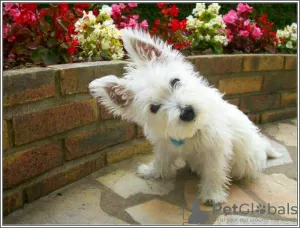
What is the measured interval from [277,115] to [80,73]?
2473 mm

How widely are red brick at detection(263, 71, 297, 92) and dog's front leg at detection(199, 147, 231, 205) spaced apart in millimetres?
1778

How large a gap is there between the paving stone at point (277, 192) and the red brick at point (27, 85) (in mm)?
1507

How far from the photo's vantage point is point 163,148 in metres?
2.21

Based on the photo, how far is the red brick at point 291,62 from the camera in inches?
144

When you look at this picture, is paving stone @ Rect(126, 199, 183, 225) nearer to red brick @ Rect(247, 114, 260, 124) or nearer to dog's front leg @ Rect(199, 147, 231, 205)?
dog's front leg @ Rect(199, 147, 231, 205)

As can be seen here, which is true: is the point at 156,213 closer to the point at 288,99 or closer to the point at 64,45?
the point at 64,45

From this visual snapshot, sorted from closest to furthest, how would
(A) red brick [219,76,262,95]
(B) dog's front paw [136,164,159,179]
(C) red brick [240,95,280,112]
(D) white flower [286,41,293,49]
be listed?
(B) dog's front paw [136,164,159,179]
(A) red brick [219,76,262,95]
(C) red brick [240,95,280,112]
(D) white flower [286,41,293,49]

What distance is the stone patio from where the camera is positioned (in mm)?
1889

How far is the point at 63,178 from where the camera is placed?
225 centimetres

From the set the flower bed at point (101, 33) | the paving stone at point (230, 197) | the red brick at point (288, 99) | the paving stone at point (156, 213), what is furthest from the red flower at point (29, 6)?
the red brick at point (288, 99)

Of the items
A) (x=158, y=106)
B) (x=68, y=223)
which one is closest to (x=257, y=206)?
(x=158, y=106)

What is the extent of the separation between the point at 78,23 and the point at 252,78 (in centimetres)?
187

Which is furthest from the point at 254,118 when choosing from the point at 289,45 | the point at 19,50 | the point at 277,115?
the point at 19,50

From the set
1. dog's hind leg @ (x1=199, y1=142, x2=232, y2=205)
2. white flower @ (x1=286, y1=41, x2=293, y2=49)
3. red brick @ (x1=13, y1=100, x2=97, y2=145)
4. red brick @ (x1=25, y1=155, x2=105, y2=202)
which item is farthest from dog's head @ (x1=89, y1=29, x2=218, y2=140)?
white flower @ (x1=286, y1=41, x2=293, y2=49)
